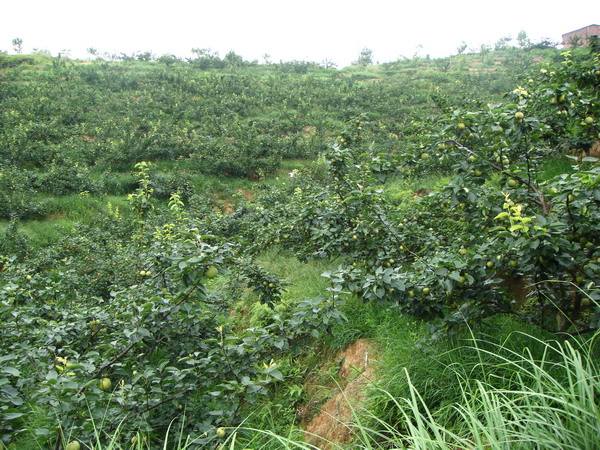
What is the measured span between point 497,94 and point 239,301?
15.0 metres

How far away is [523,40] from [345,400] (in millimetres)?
31554

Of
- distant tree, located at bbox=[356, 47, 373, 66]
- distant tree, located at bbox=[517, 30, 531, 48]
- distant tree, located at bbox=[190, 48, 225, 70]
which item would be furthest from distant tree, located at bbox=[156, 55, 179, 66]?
distant tree, located at bbox=[517, 30, 531, 48]

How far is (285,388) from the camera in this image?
364 cm

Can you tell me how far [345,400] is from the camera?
2.82 metres

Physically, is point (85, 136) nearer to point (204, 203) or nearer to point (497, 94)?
point (204, 203)

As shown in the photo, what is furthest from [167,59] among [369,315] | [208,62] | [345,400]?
[345,400]

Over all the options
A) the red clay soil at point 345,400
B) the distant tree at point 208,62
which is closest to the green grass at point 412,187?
the red clay soil at point 345,400

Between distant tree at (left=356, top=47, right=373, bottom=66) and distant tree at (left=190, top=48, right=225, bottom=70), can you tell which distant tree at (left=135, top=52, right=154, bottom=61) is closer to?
distant tree at (left=190, top=48, right=225, bottom=70)

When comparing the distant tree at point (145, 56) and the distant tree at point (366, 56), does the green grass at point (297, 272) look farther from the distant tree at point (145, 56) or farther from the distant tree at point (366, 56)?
the distant tree at point (366, 56)

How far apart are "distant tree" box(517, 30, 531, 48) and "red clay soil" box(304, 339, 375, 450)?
93.1ft

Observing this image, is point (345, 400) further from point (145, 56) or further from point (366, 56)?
point (366, 56)

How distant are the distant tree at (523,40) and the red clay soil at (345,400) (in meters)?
28.4

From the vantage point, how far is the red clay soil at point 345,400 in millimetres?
2855

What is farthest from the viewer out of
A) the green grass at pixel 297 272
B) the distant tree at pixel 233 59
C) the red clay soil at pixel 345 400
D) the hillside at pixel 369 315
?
the distant tree at pixel 233 59
